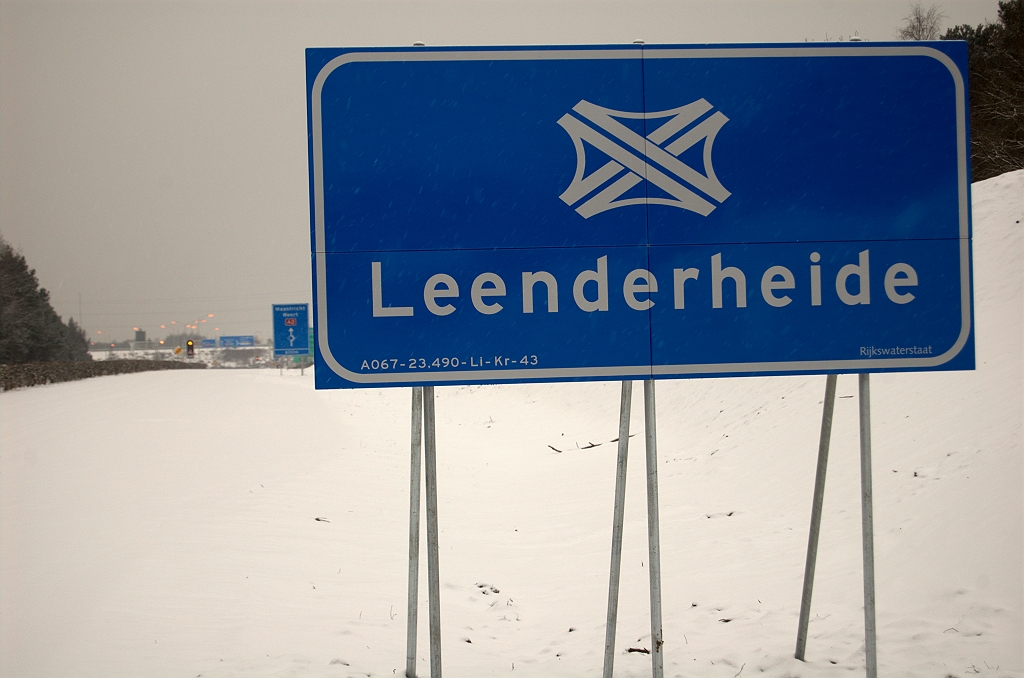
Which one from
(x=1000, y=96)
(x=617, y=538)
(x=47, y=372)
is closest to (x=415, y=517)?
(x=617, y=538)

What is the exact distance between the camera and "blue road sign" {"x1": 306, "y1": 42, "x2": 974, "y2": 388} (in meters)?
3.69

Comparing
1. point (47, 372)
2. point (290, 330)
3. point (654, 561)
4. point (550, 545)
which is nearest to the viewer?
point (654, 561)

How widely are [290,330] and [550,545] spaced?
38286 mm

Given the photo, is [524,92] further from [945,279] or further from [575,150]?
[945,279]

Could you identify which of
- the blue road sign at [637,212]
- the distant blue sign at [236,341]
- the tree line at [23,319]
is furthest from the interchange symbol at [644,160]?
the distant blue sign at [236,341]

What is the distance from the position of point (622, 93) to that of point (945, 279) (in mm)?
2071

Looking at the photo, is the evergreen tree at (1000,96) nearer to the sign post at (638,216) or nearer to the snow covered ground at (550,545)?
the snow covered ground at (550,545)

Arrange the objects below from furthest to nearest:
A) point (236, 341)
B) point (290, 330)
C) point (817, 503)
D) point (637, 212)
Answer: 1. point (236, 341)
2. point (290, 330)
3. point (817, 503)
4. point (637, 212)

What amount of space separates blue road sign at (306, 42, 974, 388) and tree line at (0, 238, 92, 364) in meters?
53.6

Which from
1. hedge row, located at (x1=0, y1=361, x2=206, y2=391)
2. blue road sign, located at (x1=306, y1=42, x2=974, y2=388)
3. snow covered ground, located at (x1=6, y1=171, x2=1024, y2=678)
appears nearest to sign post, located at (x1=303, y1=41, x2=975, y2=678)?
blue road sign, located at (x1=306, y1=42, x2=974, y2=388)

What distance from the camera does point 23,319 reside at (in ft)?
174

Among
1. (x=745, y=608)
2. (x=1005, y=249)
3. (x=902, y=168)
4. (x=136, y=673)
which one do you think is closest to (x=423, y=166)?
(x=902, y=168)

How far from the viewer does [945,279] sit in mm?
3867

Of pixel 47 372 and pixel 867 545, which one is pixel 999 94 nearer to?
pixel 867 545
